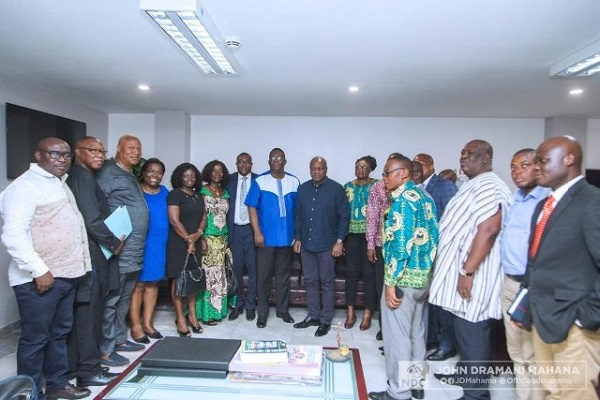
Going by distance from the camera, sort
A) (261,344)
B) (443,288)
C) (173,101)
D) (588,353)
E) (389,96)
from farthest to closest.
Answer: (173,101)
(389,96)
(443,288)
(261,344)
(588,353)

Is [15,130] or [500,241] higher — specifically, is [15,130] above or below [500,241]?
above

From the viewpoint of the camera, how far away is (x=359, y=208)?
3.67 meters

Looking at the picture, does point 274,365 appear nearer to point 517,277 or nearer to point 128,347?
point 517,277

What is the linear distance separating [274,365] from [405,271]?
36.6 inches

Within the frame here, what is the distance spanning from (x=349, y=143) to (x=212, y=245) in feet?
9.22

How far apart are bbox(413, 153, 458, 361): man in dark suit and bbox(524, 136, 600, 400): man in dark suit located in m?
1.29

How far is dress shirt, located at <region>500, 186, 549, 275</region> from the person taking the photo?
2.07 meters

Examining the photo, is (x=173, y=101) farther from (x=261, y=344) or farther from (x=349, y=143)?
(x=261, y=344)

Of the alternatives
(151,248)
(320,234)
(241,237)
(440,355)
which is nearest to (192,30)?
(151,248)

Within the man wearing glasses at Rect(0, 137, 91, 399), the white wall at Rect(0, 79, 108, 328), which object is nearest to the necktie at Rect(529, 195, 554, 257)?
the man wearing glasses at Rect(0, 137, 91, 399)

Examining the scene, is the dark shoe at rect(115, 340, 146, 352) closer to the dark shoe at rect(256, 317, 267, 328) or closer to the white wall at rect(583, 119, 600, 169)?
the dark shoe at rect(256, 317, 267, 328)

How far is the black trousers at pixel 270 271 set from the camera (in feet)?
12.3

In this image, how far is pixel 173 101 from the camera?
15.4 ft

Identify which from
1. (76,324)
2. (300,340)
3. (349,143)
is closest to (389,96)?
(349,143)
